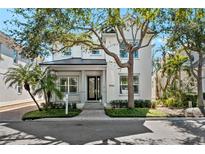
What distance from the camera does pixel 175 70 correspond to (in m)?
24.0

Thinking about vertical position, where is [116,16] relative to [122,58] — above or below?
above

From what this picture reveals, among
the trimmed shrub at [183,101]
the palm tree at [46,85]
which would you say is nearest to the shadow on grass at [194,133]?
the trimmed shrub at [183,101]

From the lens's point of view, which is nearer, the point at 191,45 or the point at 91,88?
the point at 191,45

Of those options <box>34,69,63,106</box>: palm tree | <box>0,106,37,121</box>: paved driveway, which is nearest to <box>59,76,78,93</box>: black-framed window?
<box>34,69,63,106</box>: palm tree

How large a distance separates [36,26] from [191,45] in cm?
998

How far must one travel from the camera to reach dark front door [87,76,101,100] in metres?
23.7

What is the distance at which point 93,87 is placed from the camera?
23.7 meters

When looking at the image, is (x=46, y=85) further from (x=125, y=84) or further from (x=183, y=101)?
(x=183, y=101)

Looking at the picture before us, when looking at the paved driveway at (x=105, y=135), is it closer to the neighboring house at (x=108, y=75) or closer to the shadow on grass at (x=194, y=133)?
the shadow on grass at (x=194, y=133)

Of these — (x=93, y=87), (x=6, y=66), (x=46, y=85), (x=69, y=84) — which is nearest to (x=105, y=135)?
(x=46, y=85)

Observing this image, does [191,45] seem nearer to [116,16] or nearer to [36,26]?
[116,16]

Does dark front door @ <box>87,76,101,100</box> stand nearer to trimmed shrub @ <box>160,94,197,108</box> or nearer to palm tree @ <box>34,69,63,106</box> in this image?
palm tree @ <box>34,69,63,106</box>
